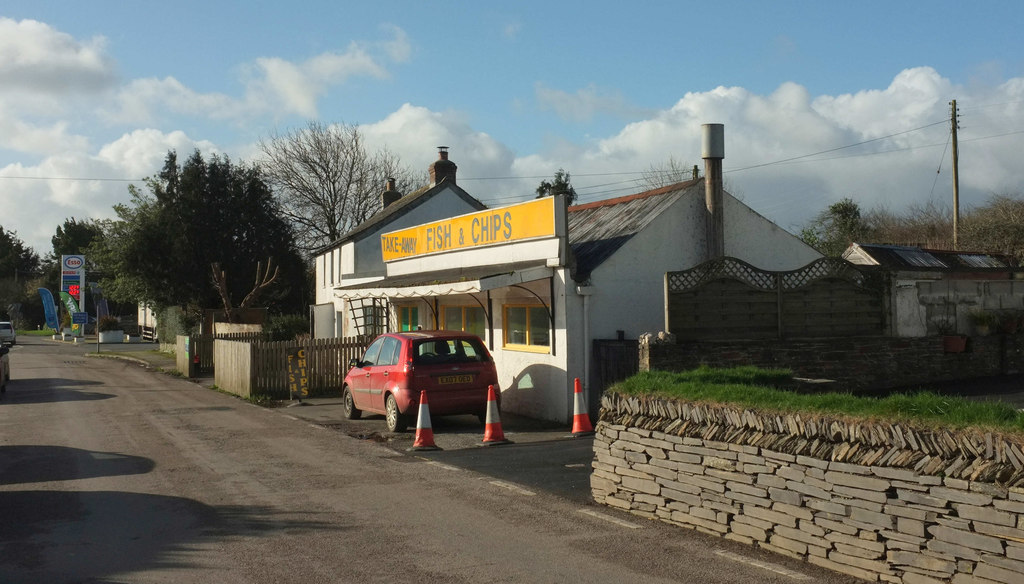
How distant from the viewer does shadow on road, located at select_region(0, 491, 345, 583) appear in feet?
22.0

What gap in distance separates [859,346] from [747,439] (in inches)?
382

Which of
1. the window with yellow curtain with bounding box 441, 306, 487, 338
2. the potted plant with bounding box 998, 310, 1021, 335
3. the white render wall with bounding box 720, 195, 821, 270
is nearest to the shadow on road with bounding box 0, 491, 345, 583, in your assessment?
the window with yellow curtain with bounding box 441, 306, 487, 338

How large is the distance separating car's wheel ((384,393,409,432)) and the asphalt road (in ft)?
2.40

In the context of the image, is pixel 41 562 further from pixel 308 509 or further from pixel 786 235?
pixel 786 235

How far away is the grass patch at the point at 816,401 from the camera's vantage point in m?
5.70

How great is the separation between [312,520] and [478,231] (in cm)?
1114

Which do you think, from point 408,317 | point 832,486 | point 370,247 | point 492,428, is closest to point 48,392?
point 408,317

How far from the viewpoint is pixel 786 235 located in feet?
57.1

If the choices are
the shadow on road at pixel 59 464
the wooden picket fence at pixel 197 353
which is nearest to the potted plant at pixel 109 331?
the wooden picket fence at pixel 197 353

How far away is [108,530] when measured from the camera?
25.7 feet

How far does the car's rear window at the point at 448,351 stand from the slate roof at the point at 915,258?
14408 mm

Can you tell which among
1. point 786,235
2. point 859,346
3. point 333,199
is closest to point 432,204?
point 786,235

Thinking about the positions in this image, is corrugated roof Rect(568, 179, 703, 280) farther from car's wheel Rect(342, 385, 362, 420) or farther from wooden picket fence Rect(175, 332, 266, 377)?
wooden picket fence Rect(175, 332, 266, 377)

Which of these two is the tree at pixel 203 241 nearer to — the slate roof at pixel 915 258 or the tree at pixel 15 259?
the slate roof at pixel 915 258
